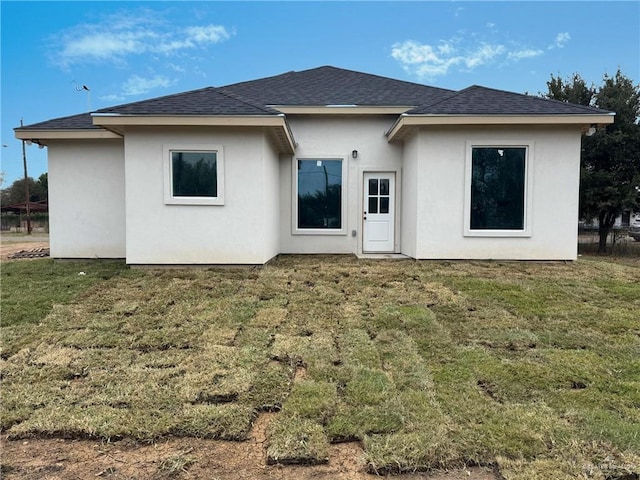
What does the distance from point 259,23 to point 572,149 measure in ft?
31.1

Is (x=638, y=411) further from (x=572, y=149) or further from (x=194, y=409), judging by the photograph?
(x=572, y=149)

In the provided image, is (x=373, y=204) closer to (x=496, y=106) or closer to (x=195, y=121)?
(x=496, y=106)

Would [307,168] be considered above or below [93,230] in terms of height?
above

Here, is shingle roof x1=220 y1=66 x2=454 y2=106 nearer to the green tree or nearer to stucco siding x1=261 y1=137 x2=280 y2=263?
stucco siding x1=261 y1=137 x2=280 y2=263

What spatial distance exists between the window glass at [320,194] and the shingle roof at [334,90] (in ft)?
4.94

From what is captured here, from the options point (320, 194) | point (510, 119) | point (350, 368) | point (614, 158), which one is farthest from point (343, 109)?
point (614, 158)

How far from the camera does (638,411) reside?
2.45m

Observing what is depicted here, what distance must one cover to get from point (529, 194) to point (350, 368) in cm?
641

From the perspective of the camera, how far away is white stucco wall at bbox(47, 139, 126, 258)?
8328 mm

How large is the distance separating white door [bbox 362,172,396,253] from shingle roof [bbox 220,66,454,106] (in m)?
1.97

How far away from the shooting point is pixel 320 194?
9.49 meters

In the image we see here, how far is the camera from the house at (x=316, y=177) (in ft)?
23.1

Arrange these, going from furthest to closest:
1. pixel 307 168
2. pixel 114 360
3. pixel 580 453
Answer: pixel 307 168 < pixel 114 360 < pixel 580 453

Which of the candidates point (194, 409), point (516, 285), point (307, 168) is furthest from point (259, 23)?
point (194, 409)
